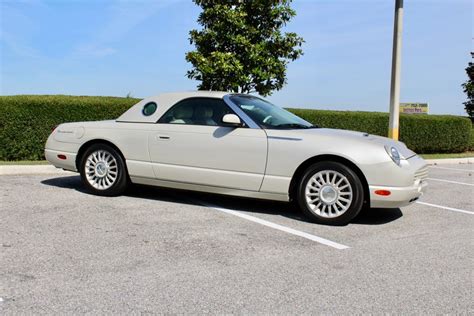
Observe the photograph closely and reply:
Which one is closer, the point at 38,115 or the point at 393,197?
the point at 393,197

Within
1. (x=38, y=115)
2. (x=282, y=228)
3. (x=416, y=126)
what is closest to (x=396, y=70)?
(x=416, y=126)

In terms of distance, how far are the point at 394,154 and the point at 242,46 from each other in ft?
25.1

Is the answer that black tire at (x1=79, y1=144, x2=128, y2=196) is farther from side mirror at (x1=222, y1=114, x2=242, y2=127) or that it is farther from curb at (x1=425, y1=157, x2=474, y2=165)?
curb at (x1=425, y1=157, x2=474, y2=165)

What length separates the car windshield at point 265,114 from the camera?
5688 millimetres

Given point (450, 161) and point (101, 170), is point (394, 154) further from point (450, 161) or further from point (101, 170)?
point (450, 161)

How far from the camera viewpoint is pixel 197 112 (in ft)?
19.6

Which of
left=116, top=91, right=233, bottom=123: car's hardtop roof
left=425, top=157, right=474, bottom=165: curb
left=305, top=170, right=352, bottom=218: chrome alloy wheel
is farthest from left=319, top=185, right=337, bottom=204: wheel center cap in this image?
left=425, top=157, right=474, bottom=165: curb

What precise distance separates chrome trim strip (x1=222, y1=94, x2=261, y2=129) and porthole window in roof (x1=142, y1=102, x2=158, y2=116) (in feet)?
3.27

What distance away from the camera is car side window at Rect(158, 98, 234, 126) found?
584 centimetres

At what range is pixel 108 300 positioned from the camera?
2969 millimetres

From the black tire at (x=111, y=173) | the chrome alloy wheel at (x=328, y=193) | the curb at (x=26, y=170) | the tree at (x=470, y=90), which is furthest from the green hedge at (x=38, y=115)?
the tree at (x=470, y=90)

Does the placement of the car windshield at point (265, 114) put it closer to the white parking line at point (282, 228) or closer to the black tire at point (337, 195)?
the black tire at point (337, 195)

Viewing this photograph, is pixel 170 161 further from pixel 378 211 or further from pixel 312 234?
pixel 378 211

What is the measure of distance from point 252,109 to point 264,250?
225cm
